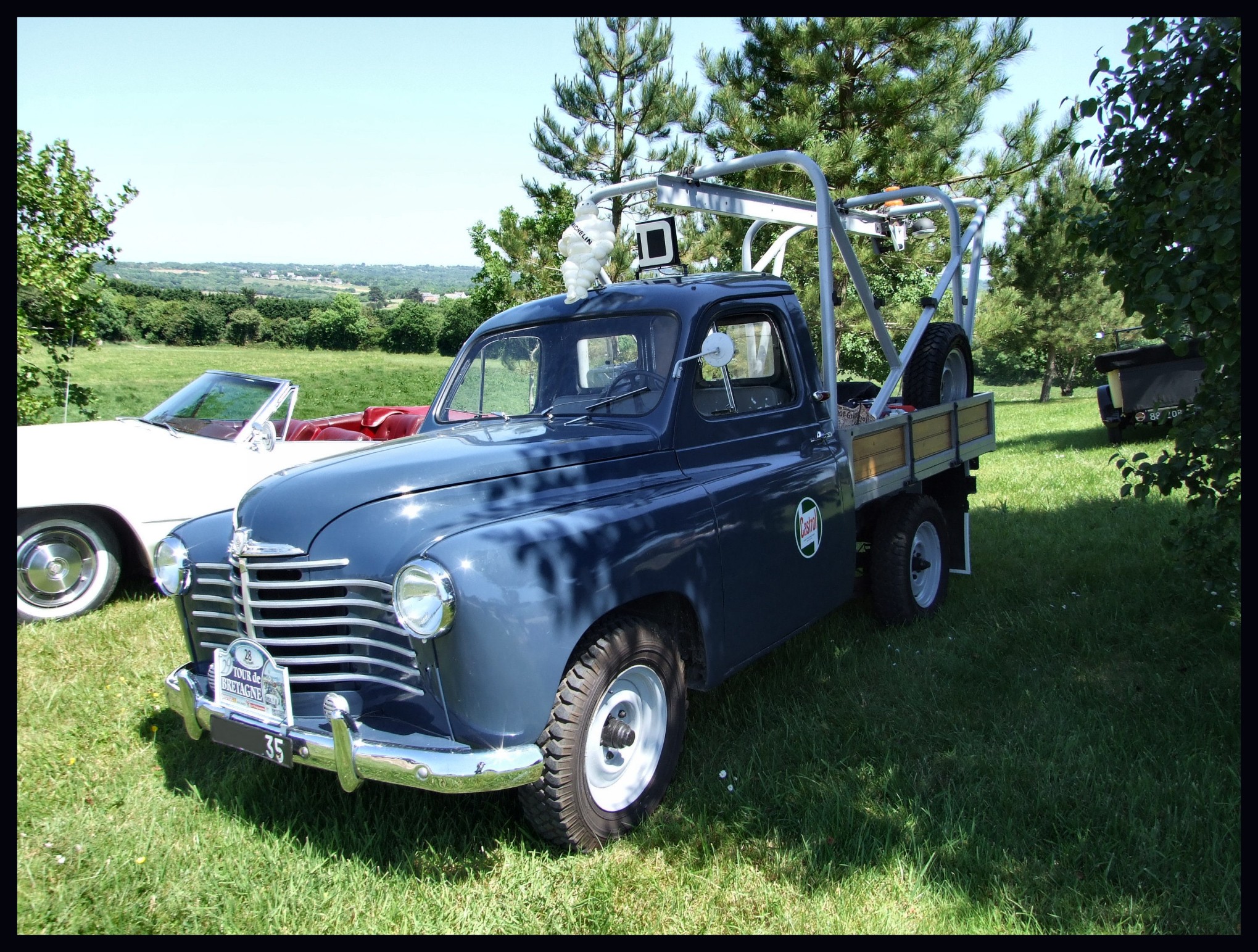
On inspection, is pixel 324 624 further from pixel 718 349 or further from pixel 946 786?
pixel 946 786

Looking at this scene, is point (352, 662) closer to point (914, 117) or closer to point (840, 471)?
point (840, 471)

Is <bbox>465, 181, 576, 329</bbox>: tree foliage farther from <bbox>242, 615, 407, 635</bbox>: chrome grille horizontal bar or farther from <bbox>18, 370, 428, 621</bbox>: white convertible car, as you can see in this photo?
<bbox>242, 615, 407, 635</bbox>: chrome grille horizontal bar

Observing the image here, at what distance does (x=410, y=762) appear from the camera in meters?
2.60

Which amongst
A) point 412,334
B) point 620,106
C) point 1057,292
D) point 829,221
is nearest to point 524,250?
point 620,106

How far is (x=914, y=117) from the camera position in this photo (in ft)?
47.9

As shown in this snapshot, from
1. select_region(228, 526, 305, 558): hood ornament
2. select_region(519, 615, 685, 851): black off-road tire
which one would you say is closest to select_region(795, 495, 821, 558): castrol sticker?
select_region(519, 615, 685, 851): black off-road tire

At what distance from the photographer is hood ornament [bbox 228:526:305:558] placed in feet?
9.64

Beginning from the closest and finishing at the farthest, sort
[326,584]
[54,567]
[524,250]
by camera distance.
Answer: [326,584], [54,567], [524,250]

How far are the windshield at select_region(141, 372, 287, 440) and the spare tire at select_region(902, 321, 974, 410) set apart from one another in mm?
4521

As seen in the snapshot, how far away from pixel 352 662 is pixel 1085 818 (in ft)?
8.66

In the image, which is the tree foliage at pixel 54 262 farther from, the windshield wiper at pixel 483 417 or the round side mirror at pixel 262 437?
the windshield wiper at pixel 483 417

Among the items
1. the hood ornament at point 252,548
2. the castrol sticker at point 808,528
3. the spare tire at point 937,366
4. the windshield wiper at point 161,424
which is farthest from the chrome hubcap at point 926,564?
the windshield wiper at point 161,424

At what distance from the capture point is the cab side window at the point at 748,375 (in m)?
4.04

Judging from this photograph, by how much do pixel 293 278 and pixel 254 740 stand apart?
64.3 m
